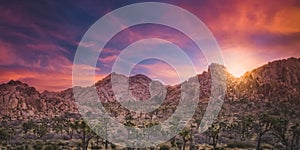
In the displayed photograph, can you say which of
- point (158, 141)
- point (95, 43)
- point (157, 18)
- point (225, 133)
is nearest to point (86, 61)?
point (95, 43)

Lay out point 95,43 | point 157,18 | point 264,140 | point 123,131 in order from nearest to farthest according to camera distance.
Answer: point 157,18 < point 95,43 < point 264,140 < point 123,131

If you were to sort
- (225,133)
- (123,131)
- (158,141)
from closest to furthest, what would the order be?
(158,141)
(123,131)
(225,133)

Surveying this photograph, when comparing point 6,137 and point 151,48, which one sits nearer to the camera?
point 151,48

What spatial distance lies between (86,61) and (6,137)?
4996 cm

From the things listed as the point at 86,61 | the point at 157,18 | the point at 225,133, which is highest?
the point at 157,18

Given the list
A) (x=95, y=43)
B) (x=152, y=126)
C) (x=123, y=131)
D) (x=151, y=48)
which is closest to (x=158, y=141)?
(x=152, y=126)

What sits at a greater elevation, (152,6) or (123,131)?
(152,6)

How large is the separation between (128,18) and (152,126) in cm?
5290

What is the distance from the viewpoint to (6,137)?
76500mm

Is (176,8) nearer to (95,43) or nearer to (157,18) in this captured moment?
(157,18)

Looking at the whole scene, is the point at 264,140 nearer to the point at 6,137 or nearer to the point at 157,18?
the point at 157,18

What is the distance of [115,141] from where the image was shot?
75812 mm

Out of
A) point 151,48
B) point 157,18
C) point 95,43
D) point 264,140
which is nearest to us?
point 157,18

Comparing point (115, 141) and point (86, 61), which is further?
point (115, 141)
